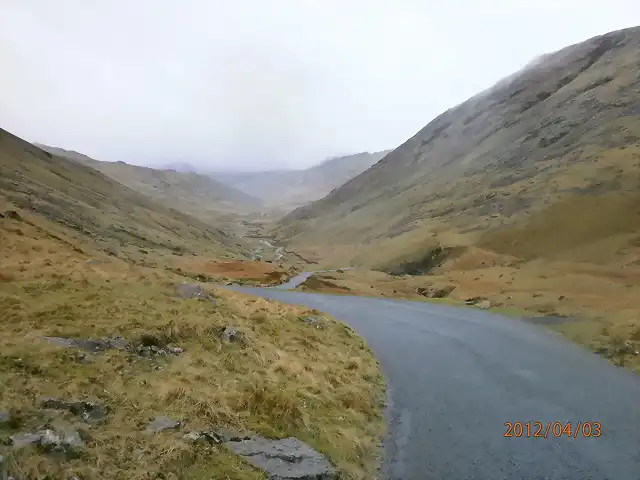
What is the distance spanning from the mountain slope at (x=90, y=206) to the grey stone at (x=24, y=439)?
73.5 m

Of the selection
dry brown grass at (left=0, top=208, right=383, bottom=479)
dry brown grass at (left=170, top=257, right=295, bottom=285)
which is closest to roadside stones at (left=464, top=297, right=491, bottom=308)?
dry brown grass at (left=0, top=208, right=383, bottom=479)

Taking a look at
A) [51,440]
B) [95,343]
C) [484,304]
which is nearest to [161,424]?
[51,440]

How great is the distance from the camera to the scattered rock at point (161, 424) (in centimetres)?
1170

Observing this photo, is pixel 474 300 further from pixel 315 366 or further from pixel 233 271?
pixel 233 271

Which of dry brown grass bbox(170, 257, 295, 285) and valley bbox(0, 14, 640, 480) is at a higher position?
valley bbox(0, 14, 640, 480)

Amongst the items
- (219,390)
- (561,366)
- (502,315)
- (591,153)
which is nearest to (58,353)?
(219,390)

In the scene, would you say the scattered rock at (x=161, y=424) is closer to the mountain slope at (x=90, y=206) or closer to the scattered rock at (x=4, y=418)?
the scattered rock at (x=4, y=418)

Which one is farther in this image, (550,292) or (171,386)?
(550,292)

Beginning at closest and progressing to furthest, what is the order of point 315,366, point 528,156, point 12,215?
point 315,366, point 12,215, point 528,156

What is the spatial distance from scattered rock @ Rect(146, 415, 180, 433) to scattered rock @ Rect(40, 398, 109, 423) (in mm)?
1134

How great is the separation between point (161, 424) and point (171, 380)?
10.4ft

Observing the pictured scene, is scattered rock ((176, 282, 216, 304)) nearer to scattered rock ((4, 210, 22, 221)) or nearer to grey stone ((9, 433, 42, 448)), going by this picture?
grey stone ((9, 433, 42, 448))

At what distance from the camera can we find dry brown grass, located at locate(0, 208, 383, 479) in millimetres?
10602
